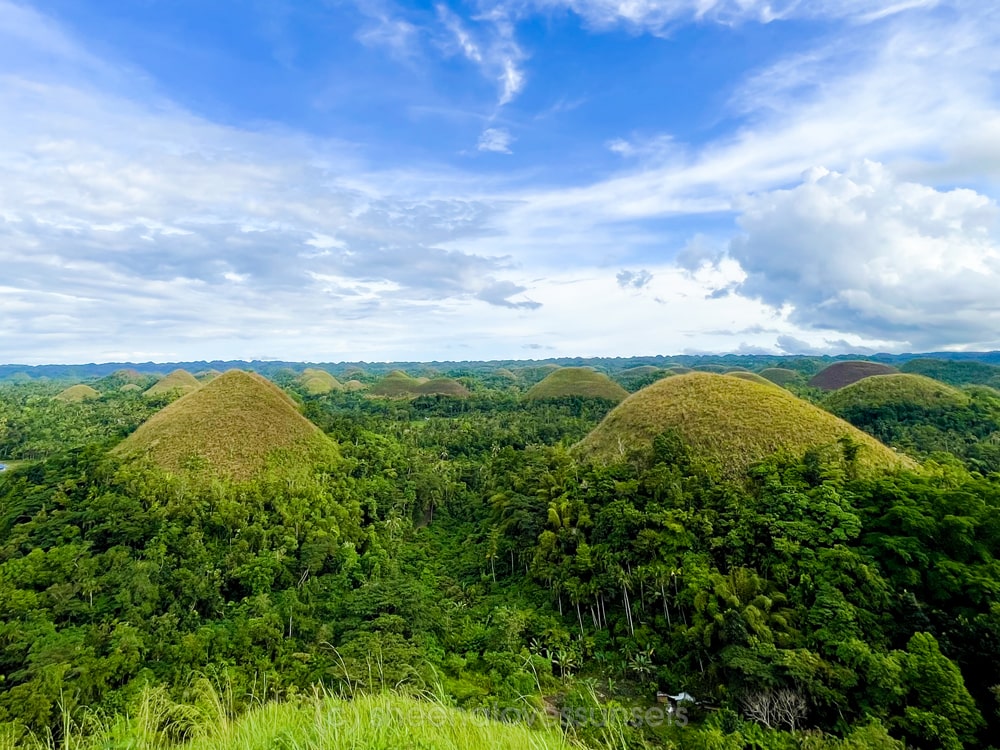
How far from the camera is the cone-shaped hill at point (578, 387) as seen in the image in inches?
2808

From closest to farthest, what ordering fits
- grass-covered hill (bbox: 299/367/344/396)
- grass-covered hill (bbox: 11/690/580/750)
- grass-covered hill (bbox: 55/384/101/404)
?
grass-covered hill (bbox: 11/690/580/750)
grass-covered hill (bbox: 55/384/101/404)
grass-covered hill (bbox: 299/367/344/396)

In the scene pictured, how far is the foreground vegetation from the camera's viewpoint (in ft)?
41.0

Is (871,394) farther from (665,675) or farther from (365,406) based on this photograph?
(365,406)

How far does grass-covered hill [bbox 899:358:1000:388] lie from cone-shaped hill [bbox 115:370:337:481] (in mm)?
92675

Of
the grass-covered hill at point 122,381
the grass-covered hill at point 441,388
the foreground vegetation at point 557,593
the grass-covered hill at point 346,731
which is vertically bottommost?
the foreground vegetation at point 557,593

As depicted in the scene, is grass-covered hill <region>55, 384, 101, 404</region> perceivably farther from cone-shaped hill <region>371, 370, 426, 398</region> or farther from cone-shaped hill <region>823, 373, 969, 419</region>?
cone-shaped hill <region>823, 373, 969, 419</region>

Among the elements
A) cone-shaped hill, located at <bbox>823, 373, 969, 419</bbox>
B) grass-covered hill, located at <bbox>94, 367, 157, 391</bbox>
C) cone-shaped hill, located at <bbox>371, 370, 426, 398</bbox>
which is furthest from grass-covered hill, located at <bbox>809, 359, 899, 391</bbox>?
grass-covered hill, located at <bbox>94, 367, 157, 391</bbox>

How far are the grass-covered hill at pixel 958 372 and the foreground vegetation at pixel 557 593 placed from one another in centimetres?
7547

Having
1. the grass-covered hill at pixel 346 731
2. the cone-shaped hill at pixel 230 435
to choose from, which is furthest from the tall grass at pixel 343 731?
the cone-shaped hill at pixel 230 435

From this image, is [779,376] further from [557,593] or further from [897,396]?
[557,593]

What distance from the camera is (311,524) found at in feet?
78.7

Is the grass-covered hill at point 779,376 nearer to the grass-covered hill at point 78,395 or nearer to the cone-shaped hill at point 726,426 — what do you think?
the cone-shaped hill at point 726,426

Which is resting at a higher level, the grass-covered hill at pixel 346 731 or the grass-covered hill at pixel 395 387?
the grass-covered hill at pixel 346 731

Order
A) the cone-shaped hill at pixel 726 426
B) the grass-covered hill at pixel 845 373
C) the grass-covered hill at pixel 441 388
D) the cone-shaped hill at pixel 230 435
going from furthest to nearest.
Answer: the grass-covered hill at pixel 441 388 → the grass-covered hill at pixel 845 373 → the cone-shaped hill at pixel 230 435 → the cone-shaped hill at pixel 726 426
